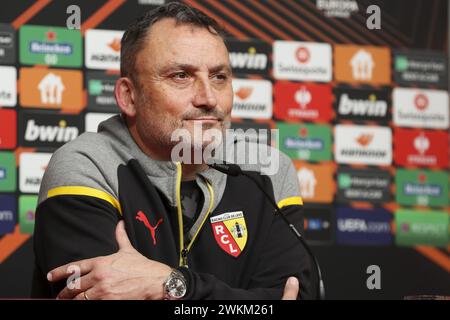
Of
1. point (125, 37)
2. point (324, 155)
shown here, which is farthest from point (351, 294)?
point (125, 37)

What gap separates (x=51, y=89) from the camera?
3719 mm

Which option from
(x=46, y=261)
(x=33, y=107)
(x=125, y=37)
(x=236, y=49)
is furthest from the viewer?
(x=236, y=49)

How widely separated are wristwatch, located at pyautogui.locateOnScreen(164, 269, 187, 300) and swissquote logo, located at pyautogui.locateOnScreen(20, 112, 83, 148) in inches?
69.3

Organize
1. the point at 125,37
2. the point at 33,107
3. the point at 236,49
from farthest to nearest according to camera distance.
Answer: the point at 236,49 < the point at 33,107 < the point at 125,37

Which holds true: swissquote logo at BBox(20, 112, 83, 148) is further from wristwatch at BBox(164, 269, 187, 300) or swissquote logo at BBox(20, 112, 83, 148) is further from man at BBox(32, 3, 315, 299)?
wristwatch at BBox(164, 269, 187, 300)

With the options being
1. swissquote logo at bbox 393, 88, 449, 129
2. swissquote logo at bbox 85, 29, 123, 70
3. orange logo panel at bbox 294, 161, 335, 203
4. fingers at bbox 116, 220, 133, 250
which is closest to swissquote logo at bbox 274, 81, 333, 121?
orange logo panel at bbox 294, 161, 335, 203

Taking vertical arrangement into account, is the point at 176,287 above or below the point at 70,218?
below

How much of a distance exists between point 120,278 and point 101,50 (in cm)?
196

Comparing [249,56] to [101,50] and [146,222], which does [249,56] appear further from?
[146,222]

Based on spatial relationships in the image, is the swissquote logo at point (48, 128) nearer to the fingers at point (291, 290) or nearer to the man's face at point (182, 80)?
the man's face at point (182, 80)

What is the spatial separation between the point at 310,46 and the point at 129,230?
2072mm

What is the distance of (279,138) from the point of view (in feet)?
12.9

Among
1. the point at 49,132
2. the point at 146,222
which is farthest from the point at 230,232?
the point at 49,132

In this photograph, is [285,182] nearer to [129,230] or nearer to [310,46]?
[129,230]
